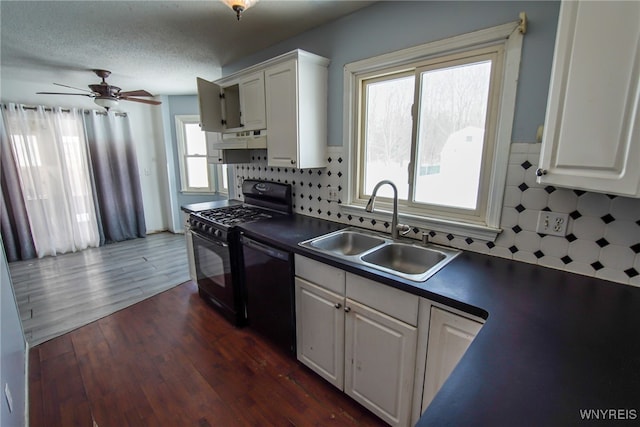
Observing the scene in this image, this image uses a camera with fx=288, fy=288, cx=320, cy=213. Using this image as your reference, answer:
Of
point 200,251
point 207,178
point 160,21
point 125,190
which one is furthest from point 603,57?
point 125,190

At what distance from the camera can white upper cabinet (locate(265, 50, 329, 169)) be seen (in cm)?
210

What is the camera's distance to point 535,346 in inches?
36.1

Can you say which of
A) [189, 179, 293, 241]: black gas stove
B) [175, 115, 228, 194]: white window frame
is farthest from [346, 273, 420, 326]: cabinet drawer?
[175, 115, 228, 194]: white window frame

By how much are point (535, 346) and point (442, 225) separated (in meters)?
0.93

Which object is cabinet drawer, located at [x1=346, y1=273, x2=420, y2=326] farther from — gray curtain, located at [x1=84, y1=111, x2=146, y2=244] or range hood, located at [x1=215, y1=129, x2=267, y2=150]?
gray curtain, located at [x1=84, y1=111, x2=146, y2=244]

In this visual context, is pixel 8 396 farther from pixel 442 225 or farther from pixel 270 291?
pixel 442 225

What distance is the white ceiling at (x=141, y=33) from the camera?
1945mm

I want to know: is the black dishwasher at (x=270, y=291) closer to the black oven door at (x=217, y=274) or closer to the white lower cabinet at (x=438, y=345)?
the black oven door at (x=217, y=274)

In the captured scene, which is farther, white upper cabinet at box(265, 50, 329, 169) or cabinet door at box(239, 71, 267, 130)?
cabinet door at box(239, 71, 267, 130)

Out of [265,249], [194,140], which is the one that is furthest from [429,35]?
[194,140]

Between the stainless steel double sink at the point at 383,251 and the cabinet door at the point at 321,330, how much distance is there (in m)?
0.26

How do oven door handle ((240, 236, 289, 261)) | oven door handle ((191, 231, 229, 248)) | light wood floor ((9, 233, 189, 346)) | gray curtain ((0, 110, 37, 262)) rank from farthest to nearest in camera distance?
gray curtain ((0, 110, 37, 262)) < light wood floor ((9, 233, 189, 346)) < oven door handle ((191, 231, 229, 248)) < oven door handle ((240, 236, 289, 261))

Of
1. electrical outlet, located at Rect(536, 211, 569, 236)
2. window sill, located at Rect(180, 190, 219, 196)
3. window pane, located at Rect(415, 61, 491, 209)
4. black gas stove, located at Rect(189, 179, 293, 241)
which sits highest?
window pane, located at Rect(415, 61, 491, 209)

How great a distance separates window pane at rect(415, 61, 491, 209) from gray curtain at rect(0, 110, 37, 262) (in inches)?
200
